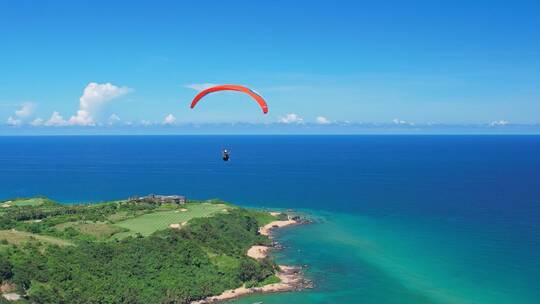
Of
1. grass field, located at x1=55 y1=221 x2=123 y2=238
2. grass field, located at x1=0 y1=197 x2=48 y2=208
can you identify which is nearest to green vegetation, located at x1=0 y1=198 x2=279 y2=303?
grass field, located at x1=55 y1=221 x2=123 y2=238

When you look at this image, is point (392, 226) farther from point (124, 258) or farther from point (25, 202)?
point (25, 202)

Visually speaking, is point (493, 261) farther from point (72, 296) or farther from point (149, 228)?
point (72, 296)

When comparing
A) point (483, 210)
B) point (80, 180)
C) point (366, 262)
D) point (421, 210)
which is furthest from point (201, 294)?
point (80, 180)

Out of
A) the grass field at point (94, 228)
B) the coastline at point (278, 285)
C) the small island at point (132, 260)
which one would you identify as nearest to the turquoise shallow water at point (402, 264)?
the coastline at point (278, 285)

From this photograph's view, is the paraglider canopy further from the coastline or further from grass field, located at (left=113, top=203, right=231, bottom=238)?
grass field, located at (left=113, top=203, right=231, bottom=238)

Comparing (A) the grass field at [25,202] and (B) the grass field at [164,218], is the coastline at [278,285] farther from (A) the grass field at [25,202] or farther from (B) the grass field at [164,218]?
(A) the grass field at [25,202]

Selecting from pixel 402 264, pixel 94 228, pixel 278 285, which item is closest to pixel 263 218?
pixel 402 264
